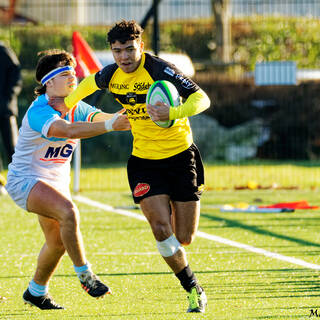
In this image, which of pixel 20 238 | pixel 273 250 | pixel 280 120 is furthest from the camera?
pixel 280 120

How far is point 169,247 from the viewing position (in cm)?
620

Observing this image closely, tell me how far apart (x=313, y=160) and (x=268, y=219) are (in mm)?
7731

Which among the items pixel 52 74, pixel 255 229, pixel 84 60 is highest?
pixel 52 74

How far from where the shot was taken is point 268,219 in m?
10.6

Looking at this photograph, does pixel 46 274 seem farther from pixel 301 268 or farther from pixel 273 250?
pixel 273 250

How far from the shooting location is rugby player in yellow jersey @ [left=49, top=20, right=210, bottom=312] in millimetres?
6305


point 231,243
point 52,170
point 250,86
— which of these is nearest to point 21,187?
point 52,170

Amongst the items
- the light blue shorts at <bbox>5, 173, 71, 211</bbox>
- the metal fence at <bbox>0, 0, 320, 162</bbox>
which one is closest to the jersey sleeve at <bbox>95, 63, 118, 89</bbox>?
the light blue shorts at <bbox>5, 173, 71, 211</bbox>

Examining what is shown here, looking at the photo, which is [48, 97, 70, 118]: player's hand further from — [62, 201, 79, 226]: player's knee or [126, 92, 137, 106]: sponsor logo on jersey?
[62, 201, 79, 226]: player's knee

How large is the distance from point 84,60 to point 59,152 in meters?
6.14

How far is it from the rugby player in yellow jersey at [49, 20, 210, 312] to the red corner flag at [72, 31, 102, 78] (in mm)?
5589

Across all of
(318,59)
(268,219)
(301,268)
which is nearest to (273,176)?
(318,59)

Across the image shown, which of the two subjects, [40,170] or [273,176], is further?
[273,176]

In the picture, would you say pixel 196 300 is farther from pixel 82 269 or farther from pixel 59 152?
pixel 59 152
